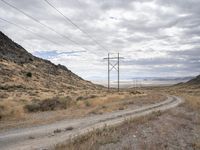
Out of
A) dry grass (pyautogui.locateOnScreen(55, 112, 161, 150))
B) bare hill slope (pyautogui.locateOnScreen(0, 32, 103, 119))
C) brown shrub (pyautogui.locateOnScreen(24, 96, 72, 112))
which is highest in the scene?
bare hill slope (pyautogui.locateOnScreen(0, 32, 103, 119))

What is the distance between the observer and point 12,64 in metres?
111

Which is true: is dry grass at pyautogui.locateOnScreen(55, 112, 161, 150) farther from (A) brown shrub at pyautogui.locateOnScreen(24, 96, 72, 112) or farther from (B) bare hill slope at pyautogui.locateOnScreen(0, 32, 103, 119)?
(B) bare hill slope at pyautogui.locateOnScreen(0, 32, 103, 119)

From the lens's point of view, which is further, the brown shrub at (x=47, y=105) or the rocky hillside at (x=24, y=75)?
the rocky hillside at (x=24, y=75)

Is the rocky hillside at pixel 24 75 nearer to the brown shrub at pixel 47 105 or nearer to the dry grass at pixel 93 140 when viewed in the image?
the brown shrub at pixel 47 105

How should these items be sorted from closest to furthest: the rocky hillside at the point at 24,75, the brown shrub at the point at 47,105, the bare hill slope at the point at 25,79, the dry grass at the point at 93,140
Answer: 1. the dry grass at the point at 93,140
2. the brown shrub at the point at 47,105
3. the bare hill slope at the point at 25,79
4. the rocky hillside at the point at 24,75

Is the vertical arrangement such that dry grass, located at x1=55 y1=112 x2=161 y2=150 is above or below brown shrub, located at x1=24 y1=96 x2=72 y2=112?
below

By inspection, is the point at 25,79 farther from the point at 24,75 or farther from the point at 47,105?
the point at 47,105

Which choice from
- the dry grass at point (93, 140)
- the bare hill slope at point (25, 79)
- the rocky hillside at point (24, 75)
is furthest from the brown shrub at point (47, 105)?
the rocky hillside at point (24, 75)

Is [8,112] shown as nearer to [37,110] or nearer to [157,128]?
[37,110]

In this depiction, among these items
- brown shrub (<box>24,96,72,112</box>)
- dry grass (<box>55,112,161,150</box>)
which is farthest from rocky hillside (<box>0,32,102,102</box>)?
dry grass (<box>55,112,161,150</box>)

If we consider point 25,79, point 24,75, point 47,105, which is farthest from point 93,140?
point 24,75

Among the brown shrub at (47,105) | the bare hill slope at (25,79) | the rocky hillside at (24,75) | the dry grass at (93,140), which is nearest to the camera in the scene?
the dry grass at (93,140)

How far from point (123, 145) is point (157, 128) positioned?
554 centimetres

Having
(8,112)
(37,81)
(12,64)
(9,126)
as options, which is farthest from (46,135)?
(12,64)
